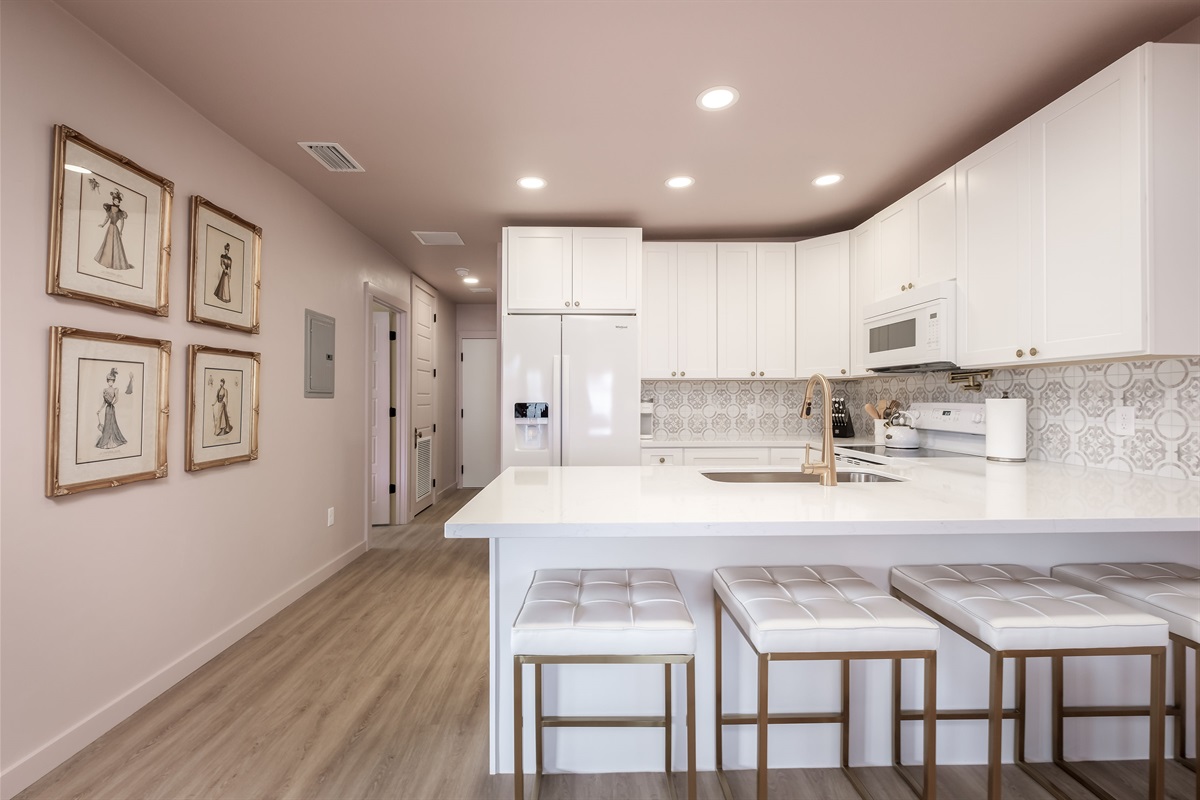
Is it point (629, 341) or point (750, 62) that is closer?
point (750, 62)

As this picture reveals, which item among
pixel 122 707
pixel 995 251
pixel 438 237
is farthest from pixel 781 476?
pixel 438 237

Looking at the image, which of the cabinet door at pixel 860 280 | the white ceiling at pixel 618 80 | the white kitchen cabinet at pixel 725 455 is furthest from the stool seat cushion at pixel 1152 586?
the white kitchen cabinet at pixel 725 455

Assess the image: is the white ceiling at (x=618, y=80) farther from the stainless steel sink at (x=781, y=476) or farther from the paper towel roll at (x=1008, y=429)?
the stainless steel sink at (x=781, y=476)

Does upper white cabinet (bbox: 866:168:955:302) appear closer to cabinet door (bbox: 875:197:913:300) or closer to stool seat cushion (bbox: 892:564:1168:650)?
cabinet door (bbox: 875:197:913:300)

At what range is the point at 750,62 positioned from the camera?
194 centimetres

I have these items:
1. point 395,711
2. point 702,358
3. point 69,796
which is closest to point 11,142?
point 69,796

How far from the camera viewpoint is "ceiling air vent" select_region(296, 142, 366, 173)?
102 inches

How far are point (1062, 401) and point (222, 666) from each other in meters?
3.95

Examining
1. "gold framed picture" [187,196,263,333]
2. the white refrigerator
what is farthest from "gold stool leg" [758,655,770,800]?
"gold framed picture" [187,196,263,333]

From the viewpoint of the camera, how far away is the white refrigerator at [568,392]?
11.6 ft

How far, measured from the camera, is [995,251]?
7.40 feet

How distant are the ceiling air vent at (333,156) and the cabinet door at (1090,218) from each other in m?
3.04

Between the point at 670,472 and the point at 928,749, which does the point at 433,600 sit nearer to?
the point at 670,472

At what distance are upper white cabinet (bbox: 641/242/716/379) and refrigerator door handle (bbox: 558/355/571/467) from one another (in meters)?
0.62
